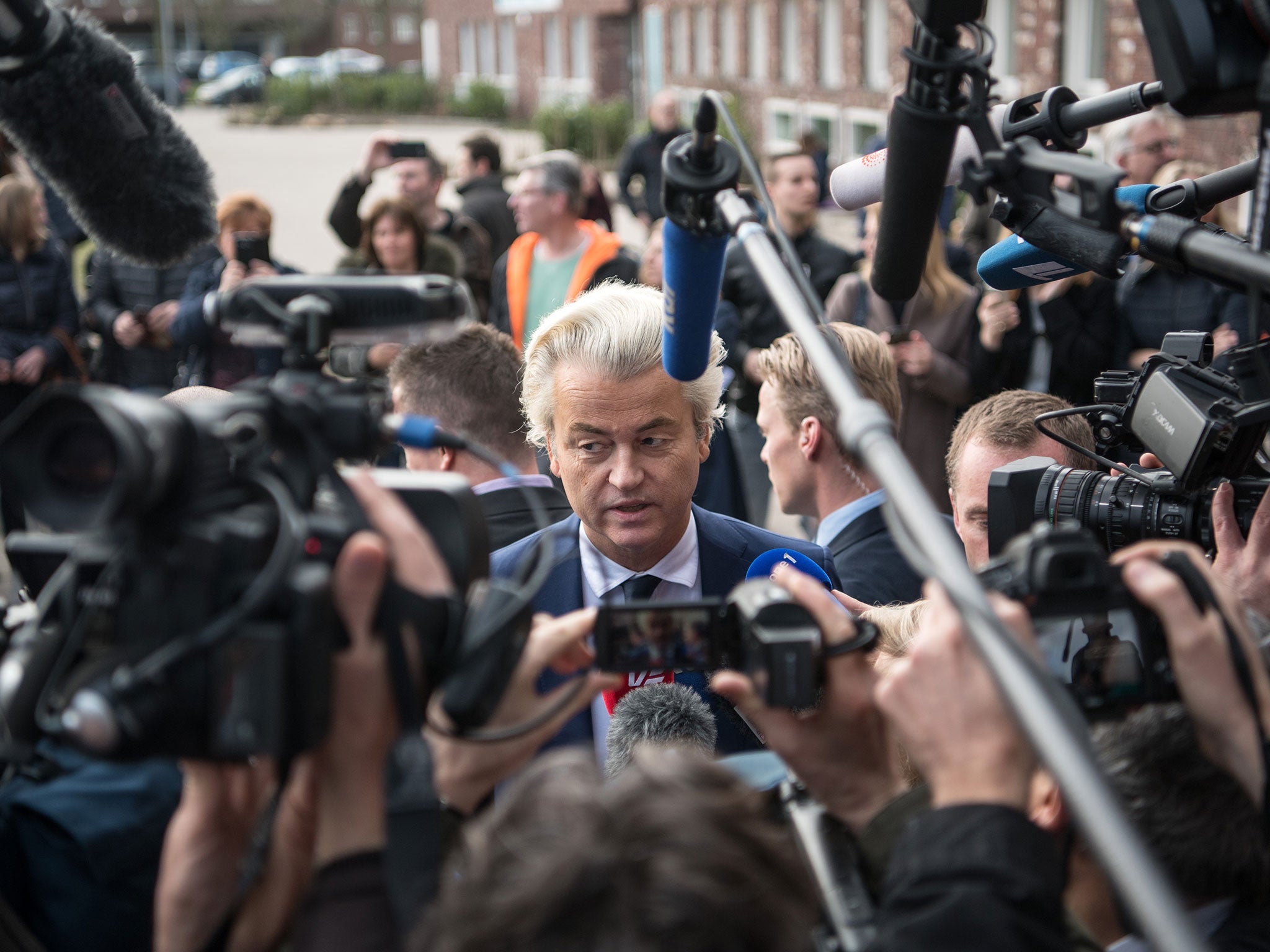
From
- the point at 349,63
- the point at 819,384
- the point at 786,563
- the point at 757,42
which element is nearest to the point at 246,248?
the point at 819,384

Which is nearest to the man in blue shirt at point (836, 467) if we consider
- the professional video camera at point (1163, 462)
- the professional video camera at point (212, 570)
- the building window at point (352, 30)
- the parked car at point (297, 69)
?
the professional video camera at point (1163, 462)

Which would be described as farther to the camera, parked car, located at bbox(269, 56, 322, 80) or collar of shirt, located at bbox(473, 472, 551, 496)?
parked car, located at bbox(269, 56, 322, 80)

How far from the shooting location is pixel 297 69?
4250 centimetres

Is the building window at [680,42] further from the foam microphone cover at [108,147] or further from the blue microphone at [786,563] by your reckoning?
the foam microphone cover at [108,147]

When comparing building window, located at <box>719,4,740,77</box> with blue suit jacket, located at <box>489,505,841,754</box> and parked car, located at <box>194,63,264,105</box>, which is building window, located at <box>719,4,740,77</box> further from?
parked car, located at <box>194,63,264,105</box>

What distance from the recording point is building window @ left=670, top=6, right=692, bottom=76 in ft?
77.3

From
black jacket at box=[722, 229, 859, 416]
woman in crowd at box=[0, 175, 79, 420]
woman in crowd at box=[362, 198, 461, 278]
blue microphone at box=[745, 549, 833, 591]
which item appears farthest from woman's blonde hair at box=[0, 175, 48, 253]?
blue microphone at box=[745, 549, 833, 591]

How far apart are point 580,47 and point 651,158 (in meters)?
20.5

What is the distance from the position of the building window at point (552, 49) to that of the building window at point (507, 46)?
2.57 metres

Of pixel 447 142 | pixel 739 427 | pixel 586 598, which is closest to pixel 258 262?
pixel 739 427

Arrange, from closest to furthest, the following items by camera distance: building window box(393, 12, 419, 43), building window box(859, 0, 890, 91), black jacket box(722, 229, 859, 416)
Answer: black jacket box(722, 229, 859, 416) < building window box(859, 0, 890, 91) < building window box(393, 12, 419, 43)

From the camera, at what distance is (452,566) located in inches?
50.1

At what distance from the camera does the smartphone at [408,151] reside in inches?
253

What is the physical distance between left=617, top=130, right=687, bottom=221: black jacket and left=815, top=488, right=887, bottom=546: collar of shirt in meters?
6.75
